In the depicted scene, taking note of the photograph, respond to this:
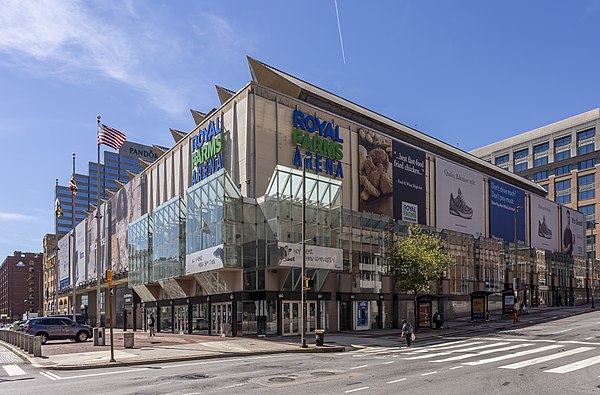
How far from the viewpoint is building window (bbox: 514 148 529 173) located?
12638 centimetres

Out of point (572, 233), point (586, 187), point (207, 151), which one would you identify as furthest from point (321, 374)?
point (586, 187)

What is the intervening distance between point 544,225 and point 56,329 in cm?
7156

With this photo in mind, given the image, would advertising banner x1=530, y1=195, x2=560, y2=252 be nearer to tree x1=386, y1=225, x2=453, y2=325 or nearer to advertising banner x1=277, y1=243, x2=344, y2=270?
tree x1=386, y1=225, x2=453, y2=325

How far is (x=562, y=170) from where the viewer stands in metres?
119

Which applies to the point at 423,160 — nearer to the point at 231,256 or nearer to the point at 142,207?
the point at 231,256

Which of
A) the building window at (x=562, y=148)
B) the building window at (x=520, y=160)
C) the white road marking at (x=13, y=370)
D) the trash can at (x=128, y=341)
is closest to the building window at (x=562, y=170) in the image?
the building window at (x=562, y=148)

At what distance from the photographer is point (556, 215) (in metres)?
90.3

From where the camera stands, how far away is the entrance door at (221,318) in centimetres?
4069

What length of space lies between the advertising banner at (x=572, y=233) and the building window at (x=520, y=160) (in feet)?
96.6

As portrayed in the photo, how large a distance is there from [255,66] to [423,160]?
2170cm

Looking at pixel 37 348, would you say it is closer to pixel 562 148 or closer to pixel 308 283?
pixel 308 283

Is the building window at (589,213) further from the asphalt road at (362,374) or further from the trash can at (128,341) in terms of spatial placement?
the trash can at (128,341)

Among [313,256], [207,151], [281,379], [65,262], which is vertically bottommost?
[281,379]

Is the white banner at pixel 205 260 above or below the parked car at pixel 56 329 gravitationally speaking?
above
